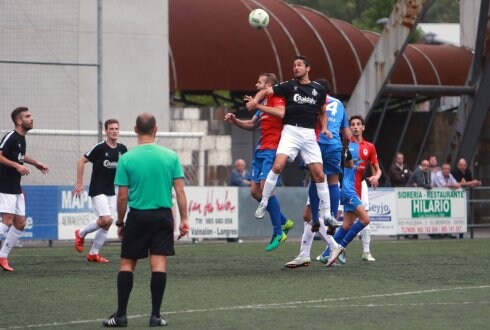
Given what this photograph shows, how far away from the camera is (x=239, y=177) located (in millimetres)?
27203

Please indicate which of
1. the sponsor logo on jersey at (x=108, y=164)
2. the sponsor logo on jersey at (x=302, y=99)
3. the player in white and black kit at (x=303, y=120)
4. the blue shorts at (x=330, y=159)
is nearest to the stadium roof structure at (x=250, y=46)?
the sponsor logo on jersey at (x=108, y=164)

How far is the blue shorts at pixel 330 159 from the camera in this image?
51.2 feet

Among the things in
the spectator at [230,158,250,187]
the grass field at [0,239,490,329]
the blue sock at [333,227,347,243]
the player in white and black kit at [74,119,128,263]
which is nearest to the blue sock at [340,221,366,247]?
the blue sock at [333,227,347,243]

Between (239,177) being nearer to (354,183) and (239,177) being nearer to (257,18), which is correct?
(257,18)

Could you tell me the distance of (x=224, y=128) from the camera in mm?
30781

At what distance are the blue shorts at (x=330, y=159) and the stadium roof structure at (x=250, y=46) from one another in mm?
16567

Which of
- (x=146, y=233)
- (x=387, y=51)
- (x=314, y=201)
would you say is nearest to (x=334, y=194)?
(x=314, y=201)

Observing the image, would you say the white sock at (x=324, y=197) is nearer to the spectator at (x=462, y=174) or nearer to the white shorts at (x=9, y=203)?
the white shorts at (x=9, y=203)

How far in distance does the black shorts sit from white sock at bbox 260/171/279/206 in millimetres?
5464

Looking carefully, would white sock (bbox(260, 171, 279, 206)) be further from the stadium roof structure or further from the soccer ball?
the stadium roof structure

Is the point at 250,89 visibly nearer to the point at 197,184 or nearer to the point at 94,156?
the point at 197,184

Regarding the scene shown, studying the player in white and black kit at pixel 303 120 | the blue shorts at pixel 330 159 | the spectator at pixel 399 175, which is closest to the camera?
the player in white and black kit at pixel 303 120

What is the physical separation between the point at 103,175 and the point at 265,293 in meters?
6.06

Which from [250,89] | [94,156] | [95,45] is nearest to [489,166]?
[250,89]
